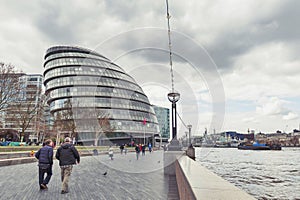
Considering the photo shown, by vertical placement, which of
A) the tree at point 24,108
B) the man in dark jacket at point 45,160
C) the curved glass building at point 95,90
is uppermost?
the curved glass building at point 95,90

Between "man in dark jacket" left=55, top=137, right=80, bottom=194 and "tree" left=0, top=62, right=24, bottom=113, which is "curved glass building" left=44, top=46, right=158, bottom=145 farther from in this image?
"man in dark jacket" left=55, top=137, right=80, bottom=194

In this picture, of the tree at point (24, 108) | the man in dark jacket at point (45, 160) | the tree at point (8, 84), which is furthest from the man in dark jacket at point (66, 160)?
the tree at point (24, 108)

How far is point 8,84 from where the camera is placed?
24891 millimetres

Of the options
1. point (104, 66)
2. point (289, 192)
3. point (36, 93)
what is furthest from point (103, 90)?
point (289, 192)

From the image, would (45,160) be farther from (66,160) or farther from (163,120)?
(163,120)

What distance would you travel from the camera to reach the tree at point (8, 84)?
2459cm

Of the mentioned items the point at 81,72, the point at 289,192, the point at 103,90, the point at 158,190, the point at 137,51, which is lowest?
the point at 289,192

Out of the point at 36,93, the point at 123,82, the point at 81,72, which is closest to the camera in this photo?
the point at 36,93

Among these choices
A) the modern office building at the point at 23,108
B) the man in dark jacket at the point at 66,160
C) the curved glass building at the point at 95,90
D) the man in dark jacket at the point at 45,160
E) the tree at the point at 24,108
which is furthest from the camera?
the curved glass building at the point at 95,90

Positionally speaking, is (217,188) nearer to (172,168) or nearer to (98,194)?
(98,194)

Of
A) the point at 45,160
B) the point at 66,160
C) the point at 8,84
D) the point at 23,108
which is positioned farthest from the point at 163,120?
the point at 66,160

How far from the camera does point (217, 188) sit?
3.21m

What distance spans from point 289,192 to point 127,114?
56388 millimetres

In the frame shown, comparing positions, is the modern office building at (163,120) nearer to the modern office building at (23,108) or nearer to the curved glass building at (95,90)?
the curved glass building at (95,90)
